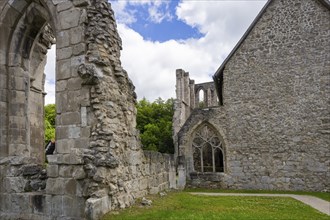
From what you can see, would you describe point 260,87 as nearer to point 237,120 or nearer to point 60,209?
point 237,120

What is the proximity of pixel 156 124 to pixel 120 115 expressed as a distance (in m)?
31.7

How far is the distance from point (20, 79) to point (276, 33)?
11.4m

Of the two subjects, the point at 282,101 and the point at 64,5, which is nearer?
the point at 64,5

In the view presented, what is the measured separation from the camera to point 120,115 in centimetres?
705

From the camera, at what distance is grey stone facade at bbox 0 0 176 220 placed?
19.8 feet

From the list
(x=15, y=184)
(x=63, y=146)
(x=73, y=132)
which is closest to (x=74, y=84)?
(x=73, y=132)

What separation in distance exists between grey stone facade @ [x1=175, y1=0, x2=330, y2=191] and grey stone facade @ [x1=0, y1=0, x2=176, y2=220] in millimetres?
7635

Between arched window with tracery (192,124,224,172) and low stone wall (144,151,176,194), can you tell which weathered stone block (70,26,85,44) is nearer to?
low stone wall (144,151,176,194)

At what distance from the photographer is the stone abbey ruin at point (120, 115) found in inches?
250

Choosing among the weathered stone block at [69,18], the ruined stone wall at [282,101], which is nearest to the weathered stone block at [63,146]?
the weathered stone block at [69,18]

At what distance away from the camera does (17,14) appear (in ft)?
27.2

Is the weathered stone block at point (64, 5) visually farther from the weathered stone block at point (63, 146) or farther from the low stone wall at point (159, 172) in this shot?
the low stone wall at point (159, 172)

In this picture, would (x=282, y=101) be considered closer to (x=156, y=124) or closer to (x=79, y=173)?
(x=79, y=173)

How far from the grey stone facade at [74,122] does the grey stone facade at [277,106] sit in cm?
764
